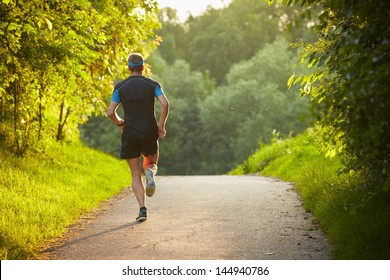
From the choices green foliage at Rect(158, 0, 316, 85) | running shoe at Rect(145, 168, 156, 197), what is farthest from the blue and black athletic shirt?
green foliage at Rect(158, 0, 316, 85)

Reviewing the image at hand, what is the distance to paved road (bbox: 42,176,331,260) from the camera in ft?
22.3

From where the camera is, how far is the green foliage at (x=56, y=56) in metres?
9.16

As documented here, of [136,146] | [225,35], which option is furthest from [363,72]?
[225,35]

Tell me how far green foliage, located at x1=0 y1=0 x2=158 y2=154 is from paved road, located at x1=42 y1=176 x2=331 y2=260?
2.47 meters

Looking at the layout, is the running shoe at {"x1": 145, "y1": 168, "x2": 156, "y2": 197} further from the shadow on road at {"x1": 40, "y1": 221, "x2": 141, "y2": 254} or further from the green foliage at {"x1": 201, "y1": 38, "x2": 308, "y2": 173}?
the green foliage at {"x1": 201, "y1": 38, "x2": 308, "y2": 173}

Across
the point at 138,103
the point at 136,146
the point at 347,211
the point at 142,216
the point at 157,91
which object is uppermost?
the point at 157,91

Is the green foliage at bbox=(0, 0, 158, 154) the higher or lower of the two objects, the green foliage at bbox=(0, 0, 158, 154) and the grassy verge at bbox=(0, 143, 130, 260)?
the higher

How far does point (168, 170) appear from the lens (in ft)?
201

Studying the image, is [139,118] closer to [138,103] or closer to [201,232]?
[138,103]

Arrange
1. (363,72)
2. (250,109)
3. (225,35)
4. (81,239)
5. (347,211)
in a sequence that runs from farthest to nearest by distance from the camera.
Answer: (225,35)
(250,109)
(81,239)
(347,211)
(363,72)

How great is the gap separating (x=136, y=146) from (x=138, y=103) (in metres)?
0.61

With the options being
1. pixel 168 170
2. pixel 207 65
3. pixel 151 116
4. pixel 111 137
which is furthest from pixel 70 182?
pixel 207 65

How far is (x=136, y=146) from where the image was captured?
8.95m

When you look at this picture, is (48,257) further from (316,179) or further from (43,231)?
(316,179)
